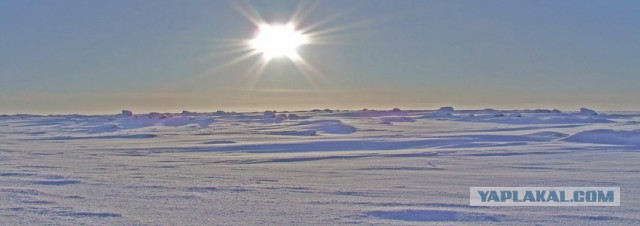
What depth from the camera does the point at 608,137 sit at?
15.7 metres

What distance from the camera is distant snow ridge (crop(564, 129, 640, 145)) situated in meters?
14.8

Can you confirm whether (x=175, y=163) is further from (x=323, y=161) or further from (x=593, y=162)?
(x=593, y=162)

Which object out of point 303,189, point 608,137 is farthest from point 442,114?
point 303,189

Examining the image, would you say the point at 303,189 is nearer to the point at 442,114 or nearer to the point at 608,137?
the point at 608,137

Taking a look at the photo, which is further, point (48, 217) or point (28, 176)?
point (28, 176)

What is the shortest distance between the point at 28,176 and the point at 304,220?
4762 mm

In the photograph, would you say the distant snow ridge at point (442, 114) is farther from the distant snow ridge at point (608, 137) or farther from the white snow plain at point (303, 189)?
the white snow plain at point (303, 189)

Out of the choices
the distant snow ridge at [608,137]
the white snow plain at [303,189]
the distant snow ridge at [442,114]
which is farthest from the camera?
the distant snow ridge at [442,114]

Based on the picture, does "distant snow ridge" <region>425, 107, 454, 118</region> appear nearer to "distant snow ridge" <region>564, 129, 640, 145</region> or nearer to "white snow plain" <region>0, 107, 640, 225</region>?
"distant snow ridge" <region>564, 129, 640, 145</region>

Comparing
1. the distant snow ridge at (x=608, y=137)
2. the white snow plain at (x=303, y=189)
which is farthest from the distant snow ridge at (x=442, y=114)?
the white snow plain at (x=303, y=189)

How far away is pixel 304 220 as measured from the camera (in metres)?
4.23

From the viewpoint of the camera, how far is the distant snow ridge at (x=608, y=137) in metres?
14.8

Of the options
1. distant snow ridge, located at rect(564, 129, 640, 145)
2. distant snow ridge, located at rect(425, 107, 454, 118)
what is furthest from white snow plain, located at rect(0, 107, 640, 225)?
distant snow ridge, located at rect(425, 107, 454, 118)

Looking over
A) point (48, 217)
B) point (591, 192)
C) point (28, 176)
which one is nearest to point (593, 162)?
point (591, 192)
